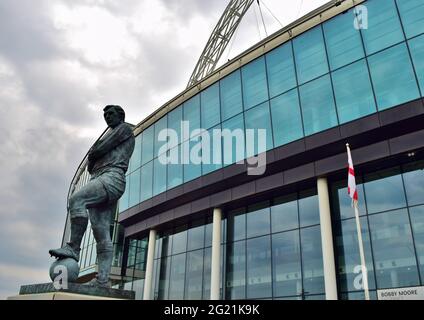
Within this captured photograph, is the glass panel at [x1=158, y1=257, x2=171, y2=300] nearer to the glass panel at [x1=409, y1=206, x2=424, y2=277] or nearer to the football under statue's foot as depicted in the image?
the glass panel at [x1=409, y1=206, x2=424, y2=277]

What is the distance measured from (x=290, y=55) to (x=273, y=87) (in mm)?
1860

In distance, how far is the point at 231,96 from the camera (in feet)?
73.5

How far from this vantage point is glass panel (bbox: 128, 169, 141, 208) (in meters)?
28.1

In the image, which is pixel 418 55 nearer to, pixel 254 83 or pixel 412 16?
pixel 412 16

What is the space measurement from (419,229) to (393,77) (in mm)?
6354

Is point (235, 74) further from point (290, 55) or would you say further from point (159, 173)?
point (159, 173)

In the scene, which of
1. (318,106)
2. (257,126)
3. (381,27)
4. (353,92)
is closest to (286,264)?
(257,126)

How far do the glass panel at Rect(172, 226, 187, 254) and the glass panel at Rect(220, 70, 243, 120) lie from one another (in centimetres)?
872

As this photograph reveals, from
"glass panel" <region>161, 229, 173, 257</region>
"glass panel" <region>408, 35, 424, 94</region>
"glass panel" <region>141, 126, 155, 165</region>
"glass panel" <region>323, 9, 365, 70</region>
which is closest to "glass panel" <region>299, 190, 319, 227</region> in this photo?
"glass panel" <region>323, 9, 365, 70</region>

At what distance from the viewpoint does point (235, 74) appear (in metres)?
22.7

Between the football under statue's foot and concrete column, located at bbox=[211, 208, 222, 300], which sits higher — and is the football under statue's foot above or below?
below

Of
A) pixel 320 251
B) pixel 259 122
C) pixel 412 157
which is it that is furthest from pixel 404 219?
pixel 259 122
